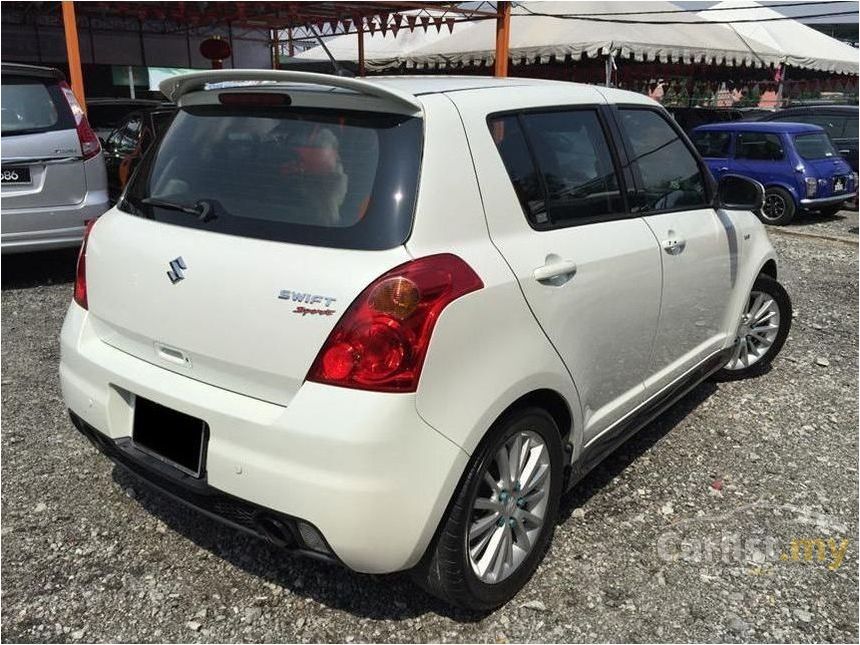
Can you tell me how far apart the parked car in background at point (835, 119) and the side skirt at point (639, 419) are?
11.0 m

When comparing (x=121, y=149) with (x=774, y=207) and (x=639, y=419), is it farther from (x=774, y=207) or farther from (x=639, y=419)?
(x=774, y=207)

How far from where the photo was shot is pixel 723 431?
386 cm

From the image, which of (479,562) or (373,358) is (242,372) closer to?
(373,358)

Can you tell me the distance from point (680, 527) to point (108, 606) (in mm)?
2182

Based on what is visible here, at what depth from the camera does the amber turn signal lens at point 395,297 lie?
76.3 inches

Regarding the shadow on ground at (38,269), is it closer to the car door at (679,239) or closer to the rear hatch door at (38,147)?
the rear hatch door at (38,147)

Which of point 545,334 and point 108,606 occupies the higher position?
point 545,334

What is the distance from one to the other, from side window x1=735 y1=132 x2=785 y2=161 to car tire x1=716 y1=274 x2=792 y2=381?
735 cm

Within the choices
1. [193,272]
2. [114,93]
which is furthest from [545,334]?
[114,93]

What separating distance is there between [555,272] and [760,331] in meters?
2.67

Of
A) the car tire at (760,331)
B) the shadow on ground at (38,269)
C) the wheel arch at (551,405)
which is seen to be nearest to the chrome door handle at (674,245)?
the wheel arch at (551,405)

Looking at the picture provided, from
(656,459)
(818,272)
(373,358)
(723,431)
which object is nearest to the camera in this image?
(373,358)

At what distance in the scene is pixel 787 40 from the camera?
62.3ft

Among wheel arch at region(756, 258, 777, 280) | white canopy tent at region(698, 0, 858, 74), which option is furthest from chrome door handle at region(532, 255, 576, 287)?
white canopy tent at region(698, 0, 858, 74)
